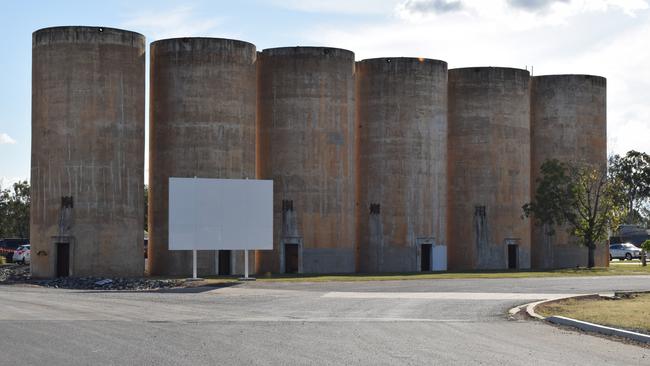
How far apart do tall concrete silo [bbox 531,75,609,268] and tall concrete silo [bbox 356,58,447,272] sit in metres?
11.9

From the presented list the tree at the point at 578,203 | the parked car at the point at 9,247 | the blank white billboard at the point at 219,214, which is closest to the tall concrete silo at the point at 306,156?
the blank white billboard at the point at 219,214

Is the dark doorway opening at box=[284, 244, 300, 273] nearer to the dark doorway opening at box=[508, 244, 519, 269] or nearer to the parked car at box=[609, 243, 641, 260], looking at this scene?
the dark doorway opening at box=[508, 244, 519, 269]

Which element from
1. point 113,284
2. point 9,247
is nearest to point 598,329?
point 113,284

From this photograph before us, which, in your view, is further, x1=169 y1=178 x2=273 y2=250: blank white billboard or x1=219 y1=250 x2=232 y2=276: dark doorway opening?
x1=219 y1=250 x2=232 y2=276: dark doorway opening

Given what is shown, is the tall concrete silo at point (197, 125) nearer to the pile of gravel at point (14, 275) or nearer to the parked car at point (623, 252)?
the pile of gravel at point (14, 275)

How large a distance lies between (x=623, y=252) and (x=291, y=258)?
160 feet

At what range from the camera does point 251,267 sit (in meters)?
62.3

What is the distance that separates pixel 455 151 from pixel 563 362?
184 ft

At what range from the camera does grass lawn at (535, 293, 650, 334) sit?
24.7 m

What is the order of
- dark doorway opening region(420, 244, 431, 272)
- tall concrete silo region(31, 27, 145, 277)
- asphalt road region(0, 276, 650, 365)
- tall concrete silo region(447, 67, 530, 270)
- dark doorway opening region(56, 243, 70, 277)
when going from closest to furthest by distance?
asphalt road region(0, 276, 650, 365)
tall concrete silo region(31, 27, 145, 277)
dark doorway opening region(56, 243, 70, 277)
dark doorway opening region(420, 244, 431, 272)
tall concrete silo region(447, 67, 530, 270)

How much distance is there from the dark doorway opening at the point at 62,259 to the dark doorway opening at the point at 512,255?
1295 inches

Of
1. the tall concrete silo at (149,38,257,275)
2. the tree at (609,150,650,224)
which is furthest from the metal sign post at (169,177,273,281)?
the tree at (609,150,650,224)

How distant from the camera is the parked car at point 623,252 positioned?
9981cm

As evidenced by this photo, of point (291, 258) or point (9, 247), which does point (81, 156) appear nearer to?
point (291, 258)
